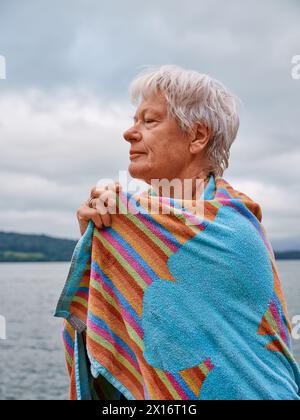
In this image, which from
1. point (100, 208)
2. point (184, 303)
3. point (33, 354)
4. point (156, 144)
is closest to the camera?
point (184, 303)

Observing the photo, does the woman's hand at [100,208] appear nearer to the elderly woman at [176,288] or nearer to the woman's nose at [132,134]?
the elderly woman at [176,288]

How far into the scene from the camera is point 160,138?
7.55 ft

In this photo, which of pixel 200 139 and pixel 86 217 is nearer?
pixel 86 217

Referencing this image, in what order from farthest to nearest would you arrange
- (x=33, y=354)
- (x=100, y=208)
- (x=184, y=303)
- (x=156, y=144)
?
(x=33, y=354) → (x=156, y=144) → (x=100, y=208) → (x=184, y=303)

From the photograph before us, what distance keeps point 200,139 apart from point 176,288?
2.14 feet

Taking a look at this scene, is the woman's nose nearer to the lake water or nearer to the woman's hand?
the woman's hand

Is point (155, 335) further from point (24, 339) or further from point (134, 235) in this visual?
point (24, 339)

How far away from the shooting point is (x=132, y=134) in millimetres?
2344

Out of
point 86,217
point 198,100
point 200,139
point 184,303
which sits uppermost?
Answer: point 198,100

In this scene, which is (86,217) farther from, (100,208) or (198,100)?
(198,100)

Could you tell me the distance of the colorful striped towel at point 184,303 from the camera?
1994 millimetres

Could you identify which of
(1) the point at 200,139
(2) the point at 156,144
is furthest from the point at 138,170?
(1) the point at 200,139

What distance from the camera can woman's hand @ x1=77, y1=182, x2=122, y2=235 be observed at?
211cm
